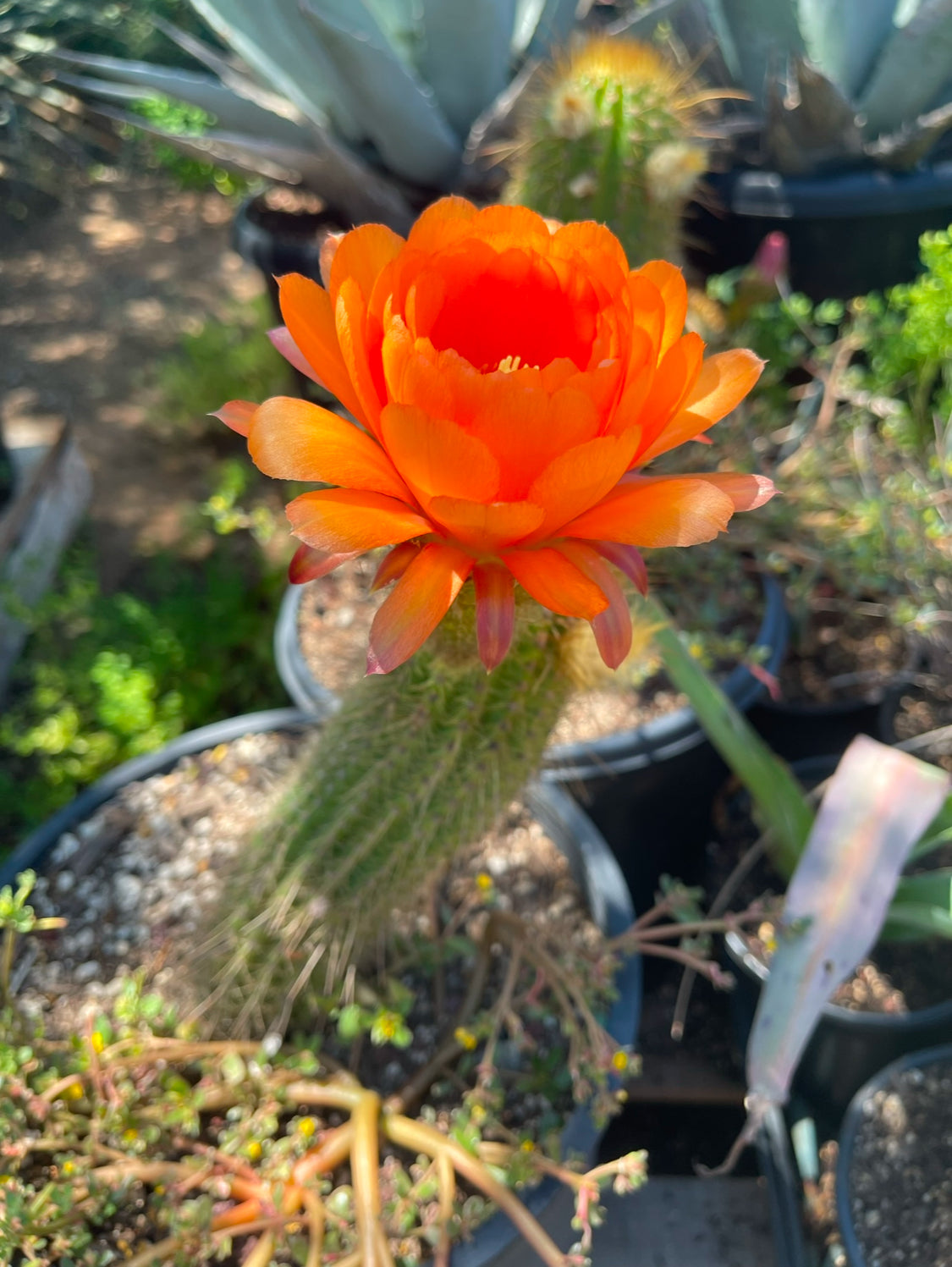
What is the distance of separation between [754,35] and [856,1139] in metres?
2.06

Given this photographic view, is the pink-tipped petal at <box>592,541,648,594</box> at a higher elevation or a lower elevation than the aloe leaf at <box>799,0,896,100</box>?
higher

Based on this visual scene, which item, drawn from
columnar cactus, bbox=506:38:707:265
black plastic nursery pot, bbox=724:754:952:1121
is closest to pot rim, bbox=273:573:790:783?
black plastic nursery pot, bbox=724:754:952:1121

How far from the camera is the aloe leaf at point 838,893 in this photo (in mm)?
886

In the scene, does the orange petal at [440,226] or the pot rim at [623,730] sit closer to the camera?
the orange petal at [440,226]

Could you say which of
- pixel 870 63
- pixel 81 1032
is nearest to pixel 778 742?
pixel 81 1032

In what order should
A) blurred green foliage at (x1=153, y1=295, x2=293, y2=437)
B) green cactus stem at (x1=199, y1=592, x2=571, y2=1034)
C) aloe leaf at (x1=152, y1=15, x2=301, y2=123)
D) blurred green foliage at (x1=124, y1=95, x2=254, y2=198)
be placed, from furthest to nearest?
blurred green foliage at (x1=124, y1=95, x2=254, y2=198) < blurred green foliage at (x1=153, y1=295, x2=293, y2=437) < aloe leaf at (x1=152, y1=15, x2=301, y2=123) < green cactus stem at (x1=199, y1=592, x2=571, y2=1034)

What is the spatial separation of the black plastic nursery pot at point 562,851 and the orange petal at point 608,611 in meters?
0.54

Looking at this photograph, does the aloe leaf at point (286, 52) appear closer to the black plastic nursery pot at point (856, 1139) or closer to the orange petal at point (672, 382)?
the orange petal at point (672, 382)

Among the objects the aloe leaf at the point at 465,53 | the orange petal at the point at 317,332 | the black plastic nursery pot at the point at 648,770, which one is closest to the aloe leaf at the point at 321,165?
the aloe leaf at the point at 465,53

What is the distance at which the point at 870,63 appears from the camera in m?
1.99

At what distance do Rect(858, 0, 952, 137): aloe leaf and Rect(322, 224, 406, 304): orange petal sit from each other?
1743 millimetres

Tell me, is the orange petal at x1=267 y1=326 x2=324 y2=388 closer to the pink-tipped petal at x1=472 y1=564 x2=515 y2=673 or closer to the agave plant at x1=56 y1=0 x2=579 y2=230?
the pink-tipped petal at x1=472 y1=564 x2=515 y2=673

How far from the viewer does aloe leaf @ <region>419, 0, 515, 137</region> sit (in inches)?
72.7

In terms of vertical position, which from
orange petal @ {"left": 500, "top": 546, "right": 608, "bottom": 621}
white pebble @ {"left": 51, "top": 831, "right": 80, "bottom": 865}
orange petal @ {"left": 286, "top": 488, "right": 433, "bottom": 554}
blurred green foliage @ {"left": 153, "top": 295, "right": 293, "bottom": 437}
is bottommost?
white pebble @ {"left": 51, "top": 831, "right": 80, "bottom": 865}
